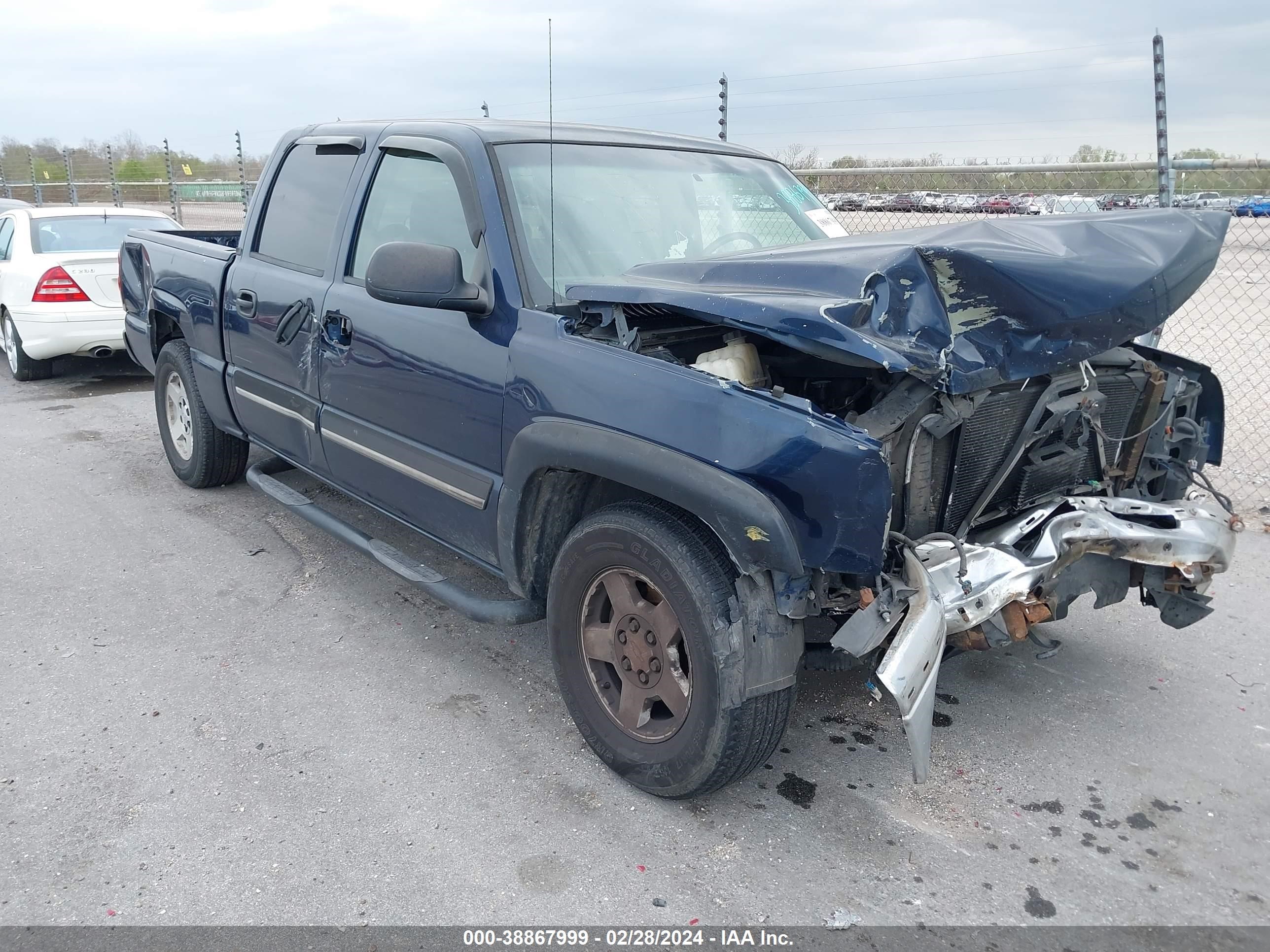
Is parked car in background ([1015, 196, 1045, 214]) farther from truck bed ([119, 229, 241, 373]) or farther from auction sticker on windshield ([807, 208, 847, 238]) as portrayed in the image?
truck bed ([119, 229, 241, 373])

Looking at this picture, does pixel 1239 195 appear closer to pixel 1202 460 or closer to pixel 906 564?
pixel 1202 460

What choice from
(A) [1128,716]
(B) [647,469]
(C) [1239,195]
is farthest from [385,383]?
(C) [1239,195]

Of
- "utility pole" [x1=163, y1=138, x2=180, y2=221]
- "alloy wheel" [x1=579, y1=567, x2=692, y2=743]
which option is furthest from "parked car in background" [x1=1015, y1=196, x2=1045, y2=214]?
"utility pole" [x1=163, y1=138, x2=180, y2=221]

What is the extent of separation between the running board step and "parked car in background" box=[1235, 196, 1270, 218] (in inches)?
182

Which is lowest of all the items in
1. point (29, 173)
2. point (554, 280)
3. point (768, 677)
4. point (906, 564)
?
point (768, 677)

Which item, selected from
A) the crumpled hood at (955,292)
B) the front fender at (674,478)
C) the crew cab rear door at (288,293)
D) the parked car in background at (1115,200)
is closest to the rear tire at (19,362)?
the crew cab rear door at (288,293)

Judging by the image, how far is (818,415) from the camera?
238 centimetres

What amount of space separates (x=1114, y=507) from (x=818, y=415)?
4.11 ft

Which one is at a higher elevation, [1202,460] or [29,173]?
[29,173]

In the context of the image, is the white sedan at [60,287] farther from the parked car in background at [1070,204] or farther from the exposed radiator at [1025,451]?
the exposed radiator at [1025,451]

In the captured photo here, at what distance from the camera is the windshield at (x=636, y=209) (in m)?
3.31

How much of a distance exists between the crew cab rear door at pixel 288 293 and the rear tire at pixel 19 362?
555cm

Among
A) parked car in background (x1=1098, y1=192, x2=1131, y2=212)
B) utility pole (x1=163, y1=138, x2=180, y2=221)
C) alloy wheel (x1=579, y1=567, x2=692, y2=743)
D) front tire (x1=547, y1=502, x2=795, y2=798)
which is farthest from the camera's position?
utility pole (x1=163, y1=138, x2=180, y2=221)

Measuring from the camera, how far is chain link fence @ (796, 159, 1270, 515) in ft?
17.8
